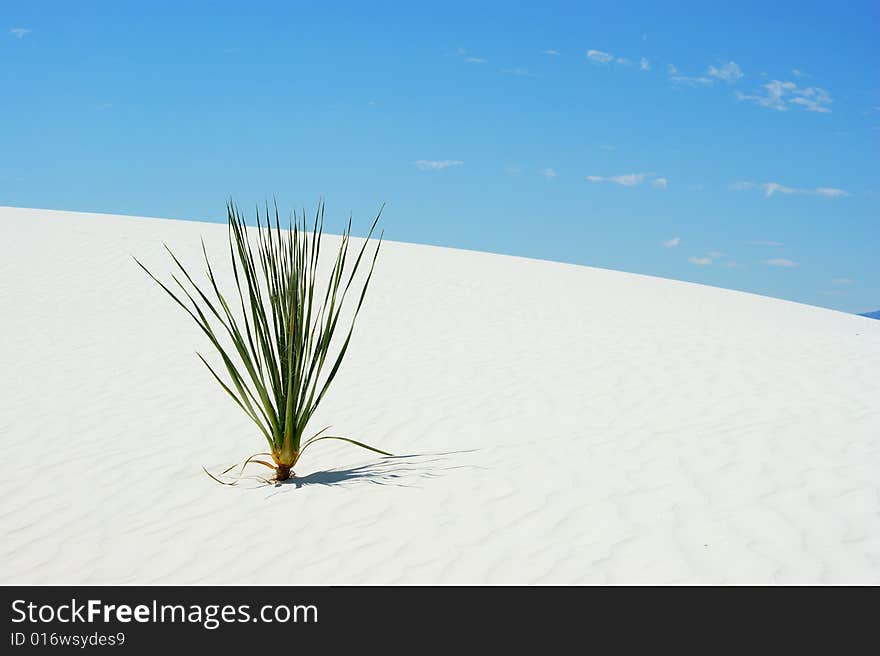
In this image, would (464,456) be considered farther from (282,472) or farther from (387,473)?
(282,472)

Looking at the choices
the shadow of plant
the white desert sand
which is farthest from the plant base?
the white desert sand

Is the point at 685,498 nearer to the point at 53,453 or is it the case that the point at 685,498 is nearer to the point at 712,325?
the point at 53,453

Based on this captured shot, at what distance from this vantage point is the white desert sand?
161 inches

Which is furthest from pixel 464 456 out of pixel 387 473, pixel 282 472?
pixel 282 472

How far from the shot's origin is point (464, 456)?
6.12 m

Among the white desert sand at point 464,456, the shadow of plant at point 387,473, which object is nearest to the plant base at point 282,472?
the shadow of plant at point 387,473

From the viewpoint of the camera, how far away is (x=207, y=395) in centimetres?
869

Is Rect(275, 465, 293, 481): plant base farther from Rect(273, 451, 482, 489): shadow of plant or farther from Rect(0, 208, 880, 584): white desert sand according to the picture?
Rect(0, 208, 880, 584): white desert sand

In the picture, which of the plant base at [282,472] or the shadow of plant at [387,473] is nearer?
the shadow of plant at [387,473]

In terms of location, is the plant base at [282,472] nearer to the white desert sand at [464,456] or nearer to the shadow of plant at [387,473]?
the shadow of plant at [387,473]

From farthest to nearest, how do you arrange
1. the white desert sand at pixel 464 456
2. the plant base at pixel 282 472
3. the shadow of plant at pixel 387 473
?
the plant base at pixel 282 472 → the shadow of plant at pixel 387 473 → the white desert sand at pixel 464 456

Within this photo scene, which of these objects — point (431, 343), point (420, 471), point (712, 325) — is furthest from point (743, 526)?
point (712, 325)

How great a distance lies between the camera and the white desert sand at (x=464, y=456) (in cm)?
409

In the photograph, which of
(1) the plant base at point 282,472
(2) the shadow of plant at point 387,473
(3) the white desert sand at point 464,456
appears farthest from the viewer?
(1) the plant base at point 282,472
